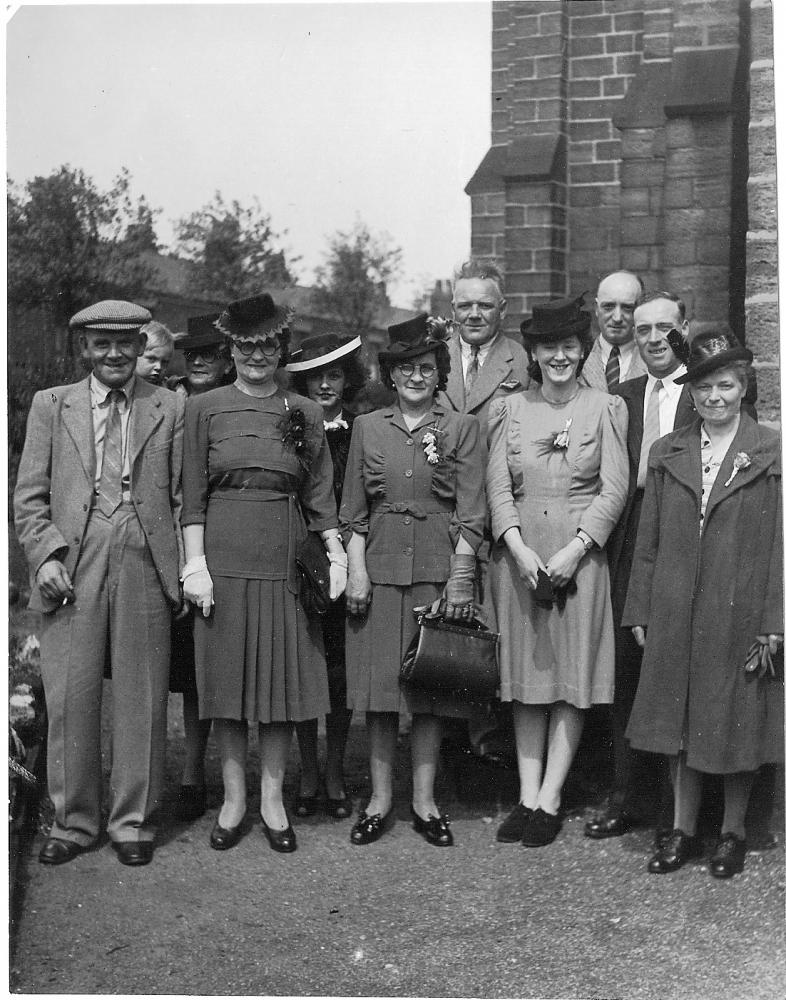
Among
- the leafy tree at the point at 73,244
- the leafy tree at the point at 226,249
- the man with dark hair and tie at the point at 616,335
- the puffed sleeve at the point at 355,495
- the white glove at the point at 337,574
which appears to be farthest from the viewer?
the leafy tree at the point at 226,249

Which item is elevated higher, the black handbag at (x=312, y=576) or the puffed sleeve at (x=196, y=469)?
the puffed sleeve at (x=196, y=469)

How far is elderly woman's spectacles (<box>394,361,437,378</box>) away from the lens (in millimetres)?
5039

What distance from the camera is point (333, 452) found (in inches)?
210

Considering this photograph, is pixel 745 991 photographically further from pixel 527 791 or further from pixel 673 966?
pixel 527 791

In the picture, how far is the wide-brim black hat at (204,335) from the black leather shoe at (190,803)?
2058 mm

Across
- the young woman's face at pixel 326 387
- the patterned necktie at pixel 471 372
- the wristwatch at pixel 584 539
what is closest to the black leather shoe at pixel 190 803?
the young woman's face at pixel 326 387

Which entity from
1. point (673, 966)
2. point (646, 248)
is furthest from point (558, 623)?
point (646, 248)

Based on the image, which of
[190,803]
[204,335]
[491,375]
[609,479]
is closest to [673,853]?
[609,479]

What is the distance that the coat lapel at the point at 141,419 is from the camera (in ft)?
15.9

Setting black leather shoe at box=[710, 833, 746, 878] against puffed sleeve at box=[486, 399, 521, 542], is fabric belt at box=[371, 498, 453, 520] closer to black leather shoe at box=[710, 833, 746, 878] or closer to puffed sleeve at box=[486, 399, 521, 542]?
puffed sleeve at box=[486, 399, 521, 542]

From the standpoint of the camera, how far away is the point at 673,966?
4.12 meters

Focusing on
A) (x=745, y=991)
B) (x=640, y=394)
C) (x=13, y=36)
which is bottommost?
(x=745, y=991)

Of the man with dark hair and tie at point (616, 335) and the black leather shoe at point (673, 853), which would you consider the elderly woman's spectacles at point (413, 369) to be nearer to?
the man with dark hair and tie at point (616, 335)

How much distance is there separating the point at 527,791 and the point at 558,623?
0.78 meters
